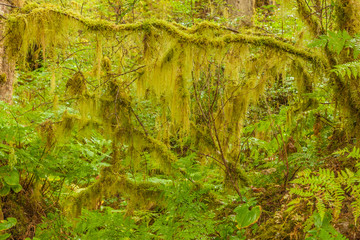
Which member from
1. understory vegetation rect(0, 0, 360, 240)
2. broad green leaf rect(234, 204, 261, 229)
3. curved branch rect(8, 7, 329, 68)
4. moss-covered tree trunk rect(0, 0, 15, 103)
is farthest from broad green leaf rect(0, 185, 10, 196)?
broad green leaf rect(234, 204, 261, 229)

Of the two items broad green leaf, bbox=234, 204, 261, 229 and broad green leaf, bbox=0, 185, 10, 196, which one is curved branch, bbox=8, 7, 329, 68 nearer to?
broad green leaf, bbox=234, 204, 261, 229

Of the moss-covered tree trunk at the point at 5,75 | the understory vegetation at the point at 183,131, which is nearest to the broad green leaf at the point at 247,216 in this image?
the understory vegetation at the point at 183,131

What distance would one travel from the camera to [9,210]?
3691mm

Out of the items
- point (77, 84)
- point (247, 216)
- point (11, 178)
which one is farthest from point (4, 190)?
point (247, 216)

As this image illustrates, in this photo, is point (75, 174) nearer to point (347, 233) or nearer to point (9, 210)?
point (9, 210)

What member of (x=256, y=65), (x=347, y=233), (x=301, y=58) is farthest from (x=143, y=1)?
(x=347, y=233)

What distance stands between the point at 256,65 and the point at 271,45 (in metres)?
0.62

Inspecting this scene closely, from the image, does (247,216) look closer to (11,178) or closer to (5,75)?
(11,178)

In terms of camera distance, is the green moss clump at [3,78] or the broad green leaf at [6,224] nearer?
the broad green leaf at [6,224]

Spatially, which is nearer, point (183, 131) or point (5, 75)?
point (183, 131)

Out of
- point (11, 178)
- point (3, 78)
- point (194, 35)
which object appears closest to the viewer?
point (194, 35)

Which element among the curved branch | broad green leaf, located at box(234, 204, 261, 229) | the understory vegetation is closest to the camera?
broad green leaf, located at box(234, 204, 261, 229)

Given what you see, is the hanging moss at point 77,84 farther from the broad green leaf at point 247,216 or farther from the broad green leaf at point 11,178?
the broad green leaf at point 247,216

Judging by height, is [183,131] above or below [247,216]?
above
